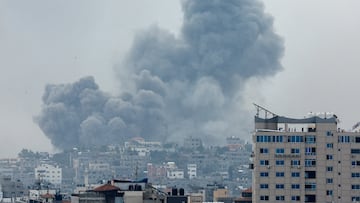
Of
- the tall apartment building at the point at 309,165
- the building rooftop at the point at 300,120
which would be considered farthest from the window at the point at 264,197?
the building rooftop at the point at 300,120

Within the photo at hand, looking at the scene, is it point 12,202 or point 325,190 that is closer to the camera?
point 325,190

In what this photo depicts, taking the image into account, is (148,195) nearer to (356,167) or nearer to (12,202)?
(356,167)

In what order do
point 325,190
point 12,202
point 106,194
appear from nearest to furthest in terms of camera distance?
point 325,190 < point 106,194 < point 12,202

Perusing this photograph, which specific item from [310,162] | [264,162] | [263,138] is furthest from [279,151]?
[310,162]

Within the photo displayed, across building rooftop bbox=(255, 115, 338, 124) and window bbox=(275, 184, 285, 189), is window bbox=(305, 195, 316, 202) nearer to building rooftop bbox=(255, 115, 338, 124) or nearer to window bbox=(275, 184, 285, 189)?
window bbox=(275, 184, 285, 189)

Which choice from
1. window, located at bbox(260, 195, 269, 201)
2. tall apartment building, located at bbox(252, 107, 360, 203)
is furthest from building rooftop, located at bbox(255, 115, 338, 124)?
window, located at bbox(260, 195, 269, 201)

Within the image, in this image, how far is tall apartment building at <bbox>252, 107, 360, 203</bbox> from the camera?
320 feet

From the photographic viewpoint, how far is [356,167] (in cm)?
9744

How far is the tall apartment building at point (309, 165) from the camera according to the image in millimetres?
97438

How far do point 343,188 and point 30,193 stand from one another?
94664 millimetres

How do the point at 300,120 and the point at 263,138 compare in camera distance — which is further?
the point at 300,120

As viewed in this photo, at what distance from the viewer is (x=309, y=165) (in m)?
97.9

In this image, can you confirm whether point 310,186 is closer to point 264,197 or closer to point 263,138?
point 264,197

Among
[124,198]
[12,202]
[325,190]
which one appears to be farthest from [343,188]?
[12,202]
